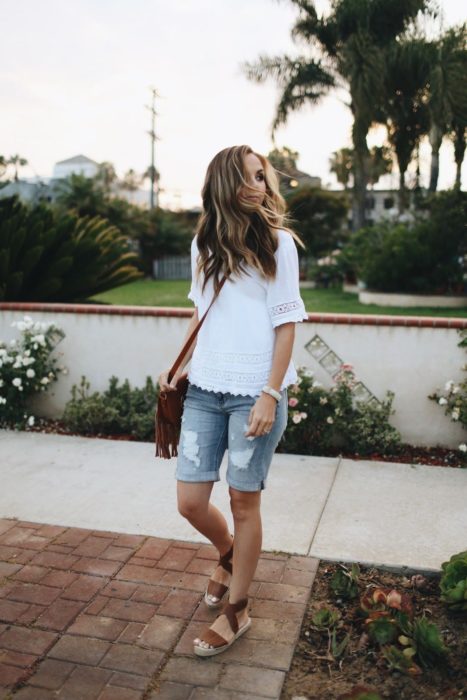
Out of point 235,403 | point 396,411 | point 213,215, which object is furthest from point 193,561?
point 396,411

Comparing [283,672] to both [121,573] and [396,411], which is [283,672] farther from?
[396,411]

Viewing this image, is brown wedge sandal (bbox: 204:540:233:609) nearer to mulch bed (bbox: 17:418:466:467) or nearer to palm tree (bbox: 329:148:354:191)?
mulch bed (bbox: 17:418:466:467)

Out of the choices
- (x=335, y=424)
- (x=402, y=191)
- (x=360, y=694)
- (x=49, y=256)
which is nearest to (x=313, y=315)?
(x=335, y=424)

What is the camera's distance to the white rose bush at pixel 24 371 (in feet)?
19.0

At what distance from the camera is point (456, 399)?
5.02m

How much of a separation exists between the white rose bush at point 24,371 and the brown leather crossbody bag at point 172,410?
316 centimetres

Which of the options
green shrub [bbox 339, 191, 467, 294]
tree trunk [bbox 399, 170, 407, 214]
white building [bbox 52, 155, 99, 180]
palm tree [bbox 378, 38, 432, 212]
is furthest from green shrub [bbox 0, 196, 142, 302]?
white building [bbox 52, 155, 99, 180]

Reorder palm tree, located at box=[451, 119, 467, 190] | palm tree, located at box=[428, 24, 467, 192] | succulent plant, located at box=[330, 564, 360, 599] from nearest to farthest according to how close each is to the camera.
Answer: succulent plant, located at box=[330, 564, 360, 599] < palm tree, located at box=[428, 24, 467, 192] < palm tree, located at box=[451, 119, 467, 190]

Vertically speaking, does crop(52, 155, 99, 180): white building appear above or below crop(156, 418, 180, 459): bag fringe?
above

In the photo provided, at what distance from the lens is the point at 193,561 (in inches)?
129

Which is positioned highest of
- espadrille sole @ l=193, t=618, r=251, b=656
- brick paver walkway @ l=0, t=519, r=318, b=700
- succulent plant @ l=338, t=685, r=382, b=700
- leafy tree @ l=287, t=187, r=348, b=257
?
leafy tree @ l=287, t=187, r=348, b=257

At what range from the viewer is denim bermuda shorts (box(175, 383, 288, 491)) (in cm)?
244

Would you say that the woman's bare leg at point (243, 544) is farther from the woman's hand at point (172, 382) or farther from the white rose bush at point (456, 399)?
the white rose bush at point (456, 399)

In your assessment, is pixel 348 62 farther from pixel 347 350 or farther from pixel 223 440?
pixel 223 440
